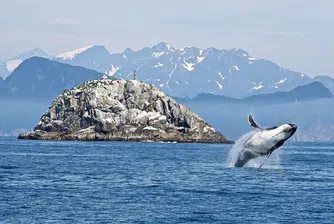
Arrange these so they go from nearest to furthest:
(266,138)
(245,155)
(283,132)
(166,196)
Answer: (166,196) → (283,132) → (266,138) → (245,155)

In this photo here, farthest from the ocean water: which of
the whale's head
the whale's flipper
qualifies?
Answer: the whale's head

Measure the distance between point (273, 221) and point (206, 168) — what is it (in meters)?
47.2

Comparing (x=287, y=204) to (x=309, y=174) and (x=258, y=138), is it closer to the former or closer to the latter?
(x=258, y=138)

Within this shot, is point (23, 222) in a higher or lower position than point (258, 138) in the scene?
lower

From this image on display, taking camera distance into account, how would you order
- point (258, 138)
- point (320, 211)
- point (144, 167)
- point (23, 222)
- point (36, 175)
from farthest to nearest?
point (144, 167) → point (36, 175) → point (258, 138) → point (320, 211) → point (23, 222)

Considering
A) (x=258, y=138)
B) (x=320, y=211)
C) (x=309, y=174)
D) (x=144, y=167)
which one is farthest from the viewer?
(x=144, y=167)

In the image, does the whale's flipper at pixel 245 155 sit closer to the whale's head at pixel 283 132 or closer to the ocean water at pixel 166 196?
the ocean water at pixel 166 196

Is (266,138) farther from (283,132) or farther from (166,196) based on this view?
(166,196)

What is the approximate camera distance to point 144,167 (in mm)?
109000

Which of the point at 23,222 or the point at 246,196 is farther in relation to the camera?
the point at 246,196

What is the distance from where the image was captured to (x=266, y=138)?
268ft

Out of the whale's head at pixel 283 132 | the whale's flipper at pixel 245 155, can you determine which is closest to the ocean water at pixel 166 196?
the whale's flipper at pixel 245 155

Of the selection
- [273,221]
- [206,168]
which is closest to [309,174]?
[206,168]

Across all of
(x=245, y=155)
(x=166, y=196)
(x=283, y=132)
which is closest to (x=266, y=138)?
(x=283, y=132)
